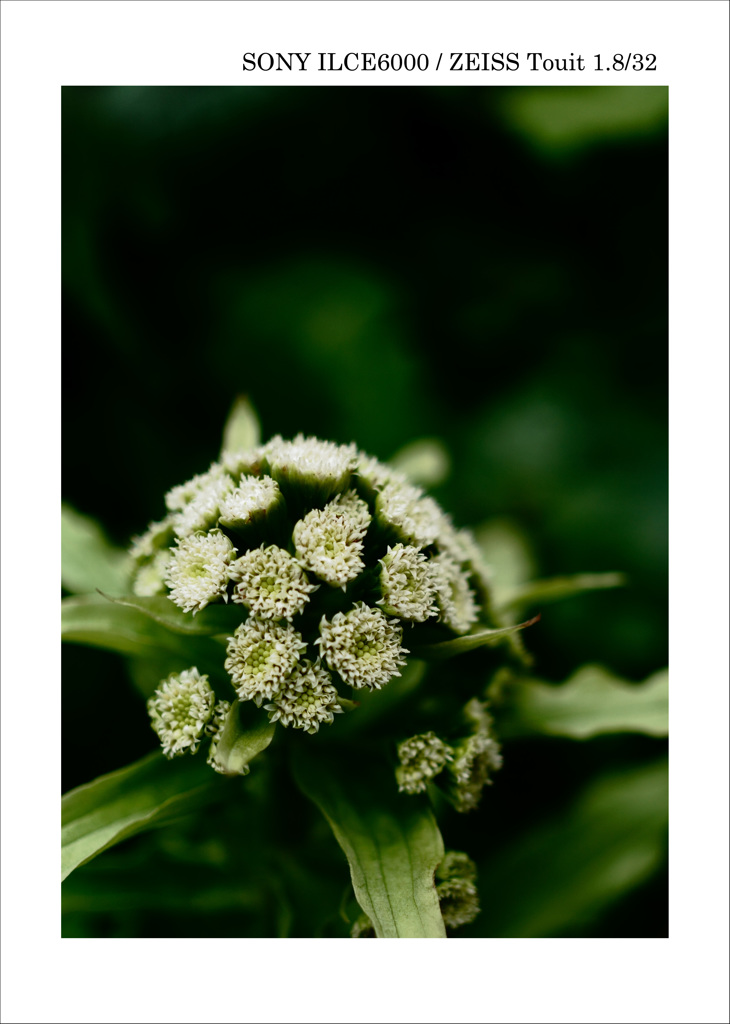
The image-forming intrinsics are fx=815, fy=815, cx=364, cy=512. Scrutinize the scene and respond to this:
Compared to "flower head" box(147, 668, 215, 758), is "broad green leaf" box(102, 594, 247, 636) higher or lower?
higher

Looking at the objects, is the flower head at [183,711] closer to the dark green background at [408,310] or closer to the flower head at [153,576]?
the flower head at [153,576]

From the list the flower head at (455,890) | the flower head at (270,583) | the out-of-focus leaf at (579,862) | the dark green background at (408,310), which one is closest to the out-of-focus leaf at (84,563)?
the dark green background at (408,310)

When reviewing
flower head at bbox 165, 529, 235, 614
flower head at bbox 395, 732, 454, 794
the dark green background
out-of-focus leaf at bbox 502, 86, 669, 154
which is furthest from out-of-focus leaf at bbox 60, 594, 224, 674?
out-of-focus leaf at bbox 502, 86, 669, 154

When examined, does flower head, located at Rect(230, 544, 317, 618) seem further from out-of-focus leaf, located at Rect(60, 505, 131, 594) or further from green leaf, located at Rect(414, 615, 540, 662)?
out-of-focus leaf, located at Rect(60, 505, 131, 594)

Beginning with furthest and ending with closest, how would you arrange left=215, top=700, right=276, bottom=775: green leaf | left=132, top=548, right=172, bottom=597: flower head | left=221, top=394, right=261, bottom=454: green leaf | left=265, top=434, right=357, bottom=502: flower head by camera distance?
left=221, top=394, right=261, bottom=454: green leaf
left=132, top=548, right=172, bottom=597: flower head
left=265, top=434, right=357, bottom=502: flower head
left=215, top=700, right=276, bottom=775: green leaf

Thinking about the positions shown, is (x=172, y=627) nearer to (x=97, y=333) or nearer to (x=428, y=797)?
(x=428, y=797)

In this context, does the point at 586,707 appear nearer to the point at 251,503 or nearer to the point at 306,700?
the point at 306,700

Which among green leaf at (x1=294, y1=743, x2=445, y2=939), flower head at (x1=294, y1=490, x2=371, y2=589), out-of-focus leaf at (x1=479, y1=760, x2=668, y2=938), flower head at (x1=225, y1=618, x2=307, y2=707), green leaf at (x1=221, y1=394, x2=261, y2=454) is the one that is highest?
green leaf at (x1=221, y1=394, x2=261, y2=454)
